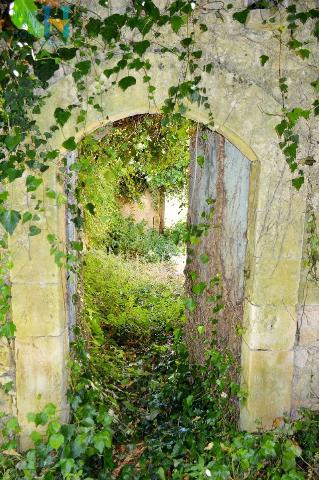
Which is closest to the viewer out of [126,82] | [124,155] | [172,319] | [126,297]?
[126,82]

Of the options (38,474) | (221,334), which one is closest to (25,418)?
(38,474)

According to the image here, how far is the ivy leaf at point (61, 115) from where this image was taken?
2.61m

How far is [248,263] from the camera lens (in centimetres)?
313

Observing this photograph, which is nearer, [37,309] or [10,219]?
[10,219]

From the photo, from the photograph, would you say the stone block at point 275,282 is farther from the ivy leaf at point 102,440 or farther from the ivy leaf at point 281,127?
the ivy leaf at point 102,440

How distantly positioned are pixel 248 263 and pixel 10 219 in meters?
1.72

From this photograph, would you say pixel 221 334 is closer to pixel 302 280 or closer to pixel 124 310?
pixel 302 280

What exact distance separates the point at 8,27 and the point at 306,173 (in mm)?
2135

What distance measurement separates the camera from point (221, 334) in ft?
12.6

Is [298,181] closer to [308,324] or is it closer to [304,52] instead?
[304,52]

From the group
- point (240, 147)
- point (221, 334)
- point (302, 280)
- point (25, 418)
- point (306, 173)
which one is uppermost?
point (240, 147)

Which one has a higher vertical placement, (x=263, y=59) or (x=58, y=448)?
(x=263, y=59)

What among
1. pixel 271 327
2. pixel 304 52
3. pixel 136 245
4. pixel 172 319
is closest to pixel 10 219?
pixel 271 327

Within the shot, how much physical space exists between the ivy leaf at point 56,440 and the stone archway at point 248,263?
10.3 inches
